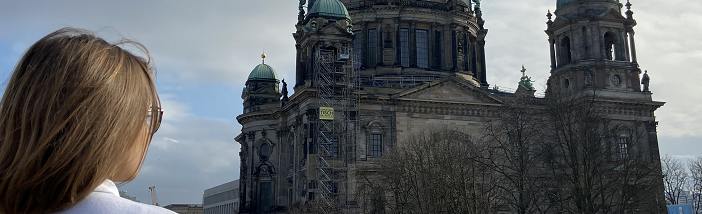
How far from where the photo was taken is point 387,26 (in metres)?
53.8

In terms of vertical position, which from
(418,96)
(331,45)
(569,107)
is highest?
(331,45)

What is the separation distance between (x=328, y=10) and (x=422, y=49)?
31.2 feet

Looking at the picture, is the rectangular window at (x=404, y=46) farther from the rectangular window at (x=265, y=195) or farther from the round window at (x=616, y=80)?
the round window at (x=616, y=80)

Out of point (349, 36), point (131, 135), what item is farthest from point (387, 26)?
point (131, 135)

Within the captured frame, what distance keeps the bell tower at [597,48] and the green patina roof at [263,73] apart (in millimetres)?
25773

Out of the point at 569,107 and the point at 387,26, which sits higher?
the point at 387,26

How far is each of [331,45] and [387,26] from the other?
7.99m

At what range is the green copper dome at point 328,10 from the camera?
159ft

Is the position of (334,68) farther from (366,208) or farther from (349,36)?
(366,208)

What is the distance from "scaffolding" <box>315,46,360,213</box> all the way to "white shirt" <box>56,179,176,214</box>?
41226mm

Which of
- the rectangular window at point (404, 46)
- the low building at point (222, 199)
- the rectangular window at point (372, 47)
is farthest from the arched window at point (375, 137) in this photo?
the low building at point (222, 199)

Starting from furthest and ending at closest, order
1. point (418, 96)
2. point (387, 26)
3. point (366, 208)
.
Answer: point (387, 26), point (418, 96), point (366, 208)

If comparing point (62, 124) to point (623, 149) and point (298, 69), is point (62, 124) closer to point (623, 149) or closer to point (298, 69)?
point (623, 149)

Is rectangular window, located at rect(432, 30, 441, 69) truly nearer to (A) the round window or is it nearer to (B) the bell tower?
(B) the bell tower
